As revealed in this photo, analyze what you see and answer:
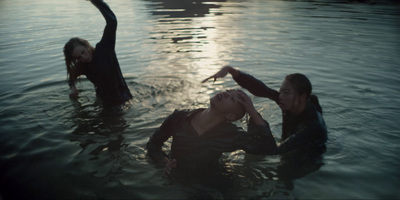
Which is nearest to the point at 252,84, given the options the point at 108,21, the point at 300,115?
the point at 300,115

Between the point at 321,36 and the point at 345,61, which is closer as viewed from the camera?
the point at 345,61

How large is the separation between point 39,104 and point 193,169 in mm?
4926

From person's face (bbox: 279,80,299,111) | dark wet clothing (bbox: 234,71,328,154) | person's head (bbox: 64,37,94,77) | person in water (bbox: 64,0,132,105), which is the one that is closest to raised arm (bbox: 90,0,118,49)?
person in water (bbox: 64,0,132,105)

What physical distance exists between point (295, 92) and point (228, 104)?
57.8 inches

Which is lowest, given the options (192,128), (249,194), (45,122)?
(249,194)

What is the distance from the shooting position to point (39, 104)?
6.98 metres

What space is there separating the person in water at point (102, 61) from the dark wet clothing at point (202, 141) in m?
2.58

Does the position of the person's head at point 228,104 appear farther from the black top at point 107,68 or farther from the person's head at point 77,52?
the person's head at point 77,52

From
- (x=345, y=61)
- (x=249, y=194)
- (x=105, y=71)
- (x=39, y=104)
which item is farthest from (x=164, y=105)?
(x=345, y=61)

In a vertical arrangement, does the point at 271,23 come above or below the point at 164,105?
above

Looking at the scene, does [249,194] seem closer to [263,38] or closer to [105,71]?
[105,71]

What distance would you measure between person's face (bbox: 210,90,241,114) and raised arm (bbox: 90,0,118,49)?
3.08m

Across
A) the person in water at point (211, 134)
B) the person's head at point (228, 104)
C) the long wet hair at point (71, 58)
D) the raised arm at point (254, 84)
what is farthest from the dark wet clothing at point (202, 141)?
A: the long wet hair at point (71, 58)

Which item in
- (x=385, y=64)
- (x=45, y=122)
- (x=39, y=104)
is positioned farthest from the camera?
(x=385, y=64)
